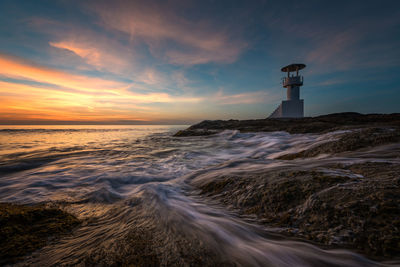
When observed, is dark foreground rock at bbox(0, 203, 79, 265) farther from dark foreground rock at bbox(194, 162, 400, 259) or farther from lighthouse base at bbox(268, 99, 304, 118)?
lighthouse base at bbox(268, 99, 304, 118)

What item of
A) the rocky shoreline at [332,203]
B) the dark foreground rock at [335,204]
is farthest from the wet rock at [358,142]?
the dark foreground rock at [335,204]

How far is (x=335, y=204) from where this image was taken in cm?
154

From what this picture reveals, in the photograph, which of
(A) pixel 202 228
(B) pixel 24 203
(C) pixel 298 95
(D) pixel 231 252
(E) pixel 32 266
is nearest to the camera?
(E) pixel 32 266

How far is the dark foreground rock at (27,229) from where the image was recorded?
1.39m

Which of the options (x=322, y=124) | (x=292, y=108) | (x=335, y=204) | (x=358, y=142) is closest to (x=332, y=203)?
(x=335, y=204)

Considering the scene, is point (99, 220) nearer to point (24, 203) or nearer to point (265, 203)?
point (24, 203)

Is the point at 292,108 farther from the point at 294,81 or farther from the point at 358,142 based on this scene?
the point at 358,142

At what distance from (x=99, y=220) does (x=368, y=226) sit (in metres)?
2.80

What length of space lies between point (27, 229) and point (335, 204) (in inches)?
121

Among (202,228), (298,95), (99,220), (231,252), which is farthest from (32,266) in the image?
(298,95)

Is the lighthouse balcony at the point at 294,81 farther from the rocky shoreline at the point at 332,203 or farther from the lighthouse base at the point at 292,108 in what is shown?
the rocky shoreline at the point at 332,203

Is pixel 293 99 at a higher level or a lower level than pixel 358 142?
higher

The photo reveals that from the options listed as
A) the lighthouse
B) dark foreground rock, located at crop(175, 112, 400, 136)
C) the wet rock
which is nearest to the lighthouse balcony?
the lighthouse

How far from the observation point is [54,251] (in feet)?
4.77
